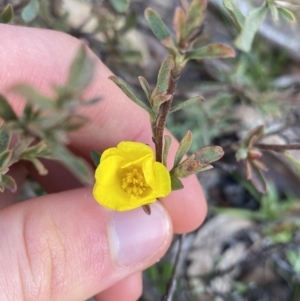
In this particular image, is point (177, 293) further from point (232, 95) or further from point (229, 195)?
point (232, 95)

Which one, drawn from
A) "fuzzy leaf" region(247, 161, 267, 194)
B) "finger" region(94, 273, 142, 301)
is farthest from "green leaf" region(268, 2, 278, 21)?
"finger" region(94, 273, 142, 301)

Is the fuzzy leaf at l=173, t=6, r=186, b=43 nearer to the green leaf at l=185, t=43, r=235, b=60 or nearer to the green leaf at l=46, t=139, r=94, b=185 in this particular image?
the green leaf at l=185, t=43, r=235, b=60

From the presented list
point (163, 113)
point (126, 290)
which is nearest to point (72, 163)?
point (163, 113)

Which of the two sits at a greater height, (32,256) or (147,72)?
(32,256)

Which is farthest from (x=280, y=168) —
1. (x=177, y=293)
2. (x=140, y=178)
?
(x=140, y=178)

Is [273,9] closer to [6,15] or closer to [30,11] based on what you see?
[30,11]

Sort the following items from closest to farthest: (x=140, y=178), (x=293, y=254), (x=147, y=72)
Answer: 1. (x=140, y=178)
2. (x=293, y=254)
3. (x=147, y=72)

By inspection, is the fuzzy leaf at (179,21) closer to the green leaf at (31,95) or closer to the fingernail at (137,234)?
the green leaf at (31,95)
